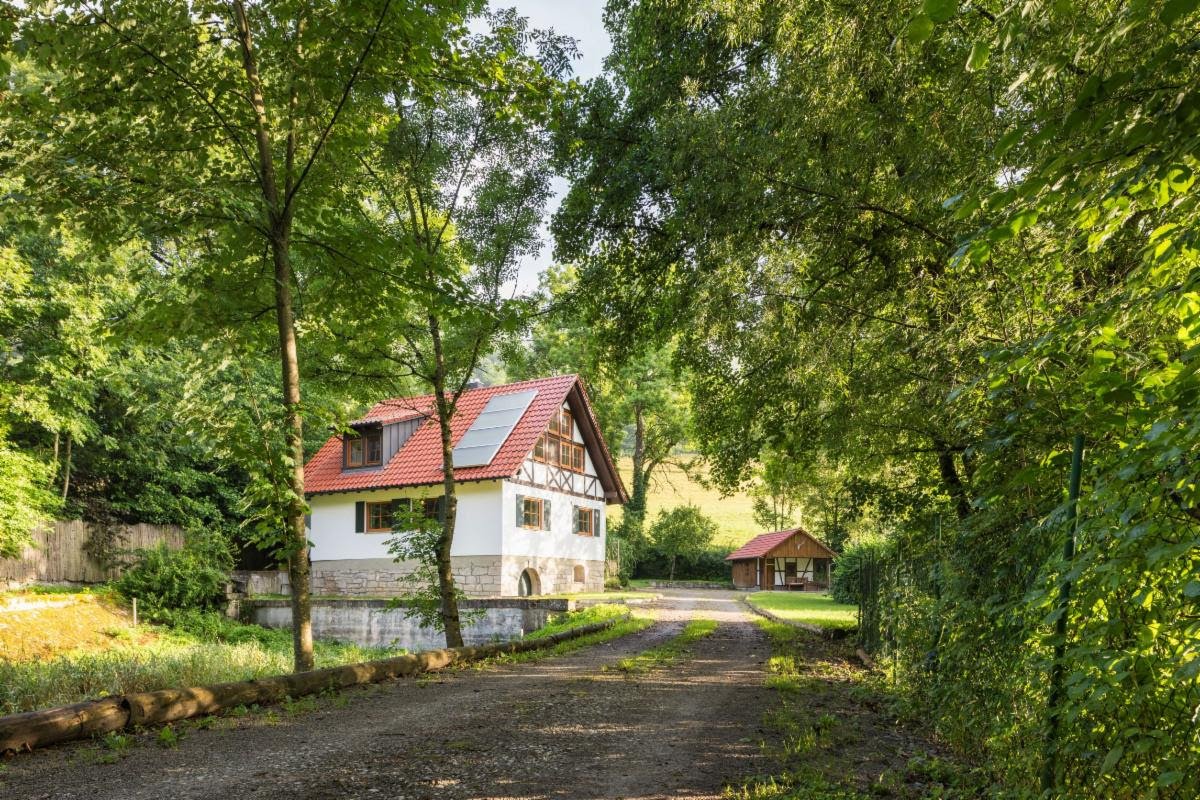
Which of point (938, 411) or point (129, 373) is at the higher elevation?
point (129, 373)

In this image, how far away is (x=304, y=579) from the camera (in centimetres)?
830

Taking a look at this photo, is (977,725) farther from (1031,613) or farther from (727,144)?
(727,144)

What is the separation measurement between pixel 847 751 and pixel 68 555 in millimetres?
22194

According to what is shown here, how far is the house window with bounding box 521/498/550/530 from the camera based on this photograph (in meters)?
25.9

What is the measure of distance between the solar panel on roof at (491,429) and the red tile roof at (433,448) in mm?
194

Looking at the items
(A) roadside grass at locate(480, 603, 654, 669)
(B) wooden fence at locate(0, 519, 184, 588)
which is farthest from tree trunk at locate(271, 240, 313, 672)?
(B) wooden fence at locate(0, 519, 184, 588)

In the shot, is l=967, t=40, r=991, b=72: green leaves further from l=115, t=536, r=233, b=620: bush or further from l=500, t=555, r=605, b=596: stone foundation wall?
l=500, t=555, r=605, b=596: stone foundation wall

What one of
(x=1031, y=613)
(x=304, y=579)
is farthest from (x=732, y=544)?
(x=1031, y=613)

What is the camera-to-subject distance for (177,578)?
21172 mm

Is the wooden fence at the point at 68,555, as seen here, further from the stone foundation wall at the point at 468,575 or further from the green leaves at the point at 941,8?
the green leaves at the point at 941,8

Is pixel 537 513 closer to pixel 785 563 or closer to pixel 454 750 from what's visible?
pixel 454 750

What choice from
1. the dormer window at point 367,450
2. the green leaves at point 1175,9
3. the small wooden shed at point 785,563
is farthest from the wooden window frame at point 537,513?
the green leaves at point 1175,9

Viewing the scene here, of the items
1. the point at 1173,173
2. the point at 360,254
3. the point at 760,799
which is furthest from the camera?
the point at 360,254

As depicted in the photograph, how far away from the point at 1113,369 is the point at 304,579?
7.58 m
